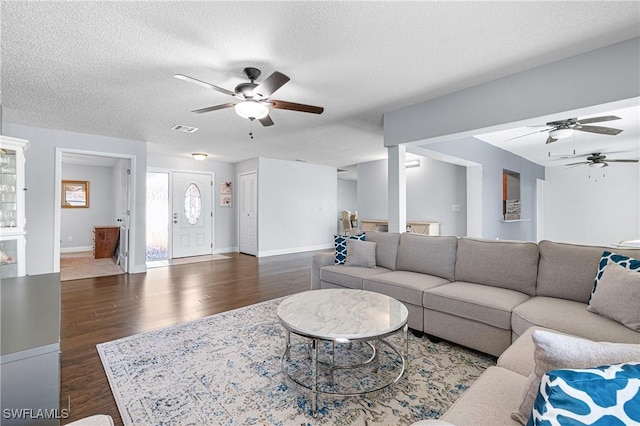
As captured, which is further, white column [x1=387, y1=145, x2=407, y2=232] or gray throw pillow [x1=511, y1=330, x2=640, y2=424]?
white column [x1=387, y1=145, x2=407, y2=232]

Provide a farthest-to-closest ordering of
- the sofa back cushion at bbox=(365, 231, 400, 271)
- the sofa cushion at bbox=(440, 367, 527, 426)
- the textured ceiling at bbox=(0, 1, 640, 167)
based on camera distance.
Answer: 1. the sofa back cushion at bbox=(365, 231, 400, 271)
2. the textured ceiling at bbox=(0, 1, 640, 167)
3. the sofa cushion at bbox=(440, 367, 527, 426)

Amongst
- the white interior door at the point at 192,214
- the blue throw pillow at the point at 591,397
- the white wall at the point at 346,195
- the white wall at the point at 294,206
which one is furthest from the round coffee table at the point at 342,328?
the white wall at the point at 346,195

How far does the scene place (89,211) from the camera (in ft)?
26.2

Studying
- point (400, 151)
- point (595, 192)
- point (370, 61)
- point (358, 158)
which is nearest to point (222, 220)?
point (358, 158)

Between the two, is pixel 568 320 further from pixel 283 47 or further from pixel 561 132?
pixel 561 132

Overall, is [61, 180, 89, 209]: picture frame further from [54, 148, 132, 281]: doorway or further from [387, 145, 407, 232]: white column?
[387, 145, 407, 232]: white column

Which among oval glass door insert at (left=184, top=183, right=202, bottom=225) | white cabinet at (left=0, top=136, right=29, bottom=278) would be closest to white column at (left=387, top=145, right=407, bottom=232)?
white cabinet at (left=0, top=136, right=29, bottom=278)

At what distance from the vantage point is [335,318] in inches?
73.2

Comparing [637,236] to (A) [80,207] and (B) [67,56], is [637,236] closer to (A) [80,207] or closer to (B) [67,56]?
(B) [67,56]

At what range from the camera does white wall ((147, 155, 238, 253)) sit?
23.6 feet

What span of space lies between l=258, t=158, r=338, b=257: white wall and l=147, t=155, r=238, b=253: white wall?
1245mm

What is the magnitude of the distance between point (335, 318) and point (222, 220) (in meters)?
6.44

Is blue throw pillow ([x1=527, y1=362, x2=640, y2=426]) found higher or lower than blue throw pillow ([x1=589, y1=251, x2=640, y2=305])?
lower

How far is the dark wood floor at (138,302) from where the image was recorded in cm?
197
